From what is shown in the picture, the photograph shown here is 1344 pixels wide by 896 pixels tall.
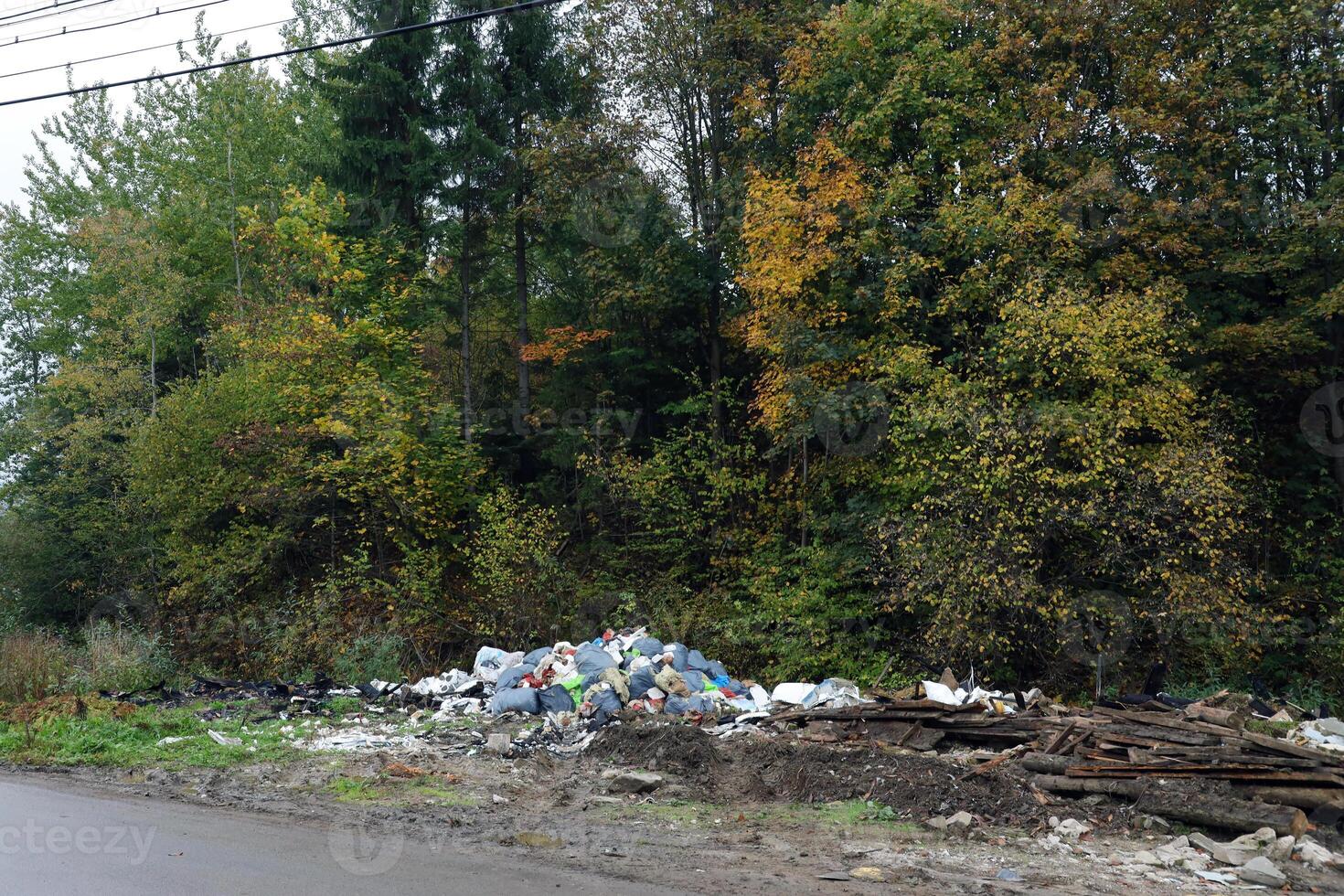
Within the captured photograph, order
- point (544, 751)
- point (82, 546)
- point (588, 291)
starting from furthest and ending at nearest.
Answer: point (82, 546), point (588, 291), point (544, 751)

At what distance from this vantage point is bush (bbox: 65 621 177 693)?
1645 centimetres

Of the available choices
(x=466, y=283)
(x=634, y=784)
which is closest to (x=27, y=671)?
(x=634, y=784)

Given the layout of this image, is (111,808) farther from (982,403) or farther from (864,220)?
(864,220)

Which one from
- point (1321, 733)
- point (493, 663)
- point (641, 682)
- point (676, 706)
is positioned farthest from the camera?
point (493, 663)

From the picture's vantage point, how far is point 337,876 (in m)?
6.35

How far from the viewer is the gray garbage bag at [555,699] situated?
13.0 metres

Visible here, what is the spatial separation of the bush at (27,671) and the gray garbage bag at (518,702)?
24.4 feet

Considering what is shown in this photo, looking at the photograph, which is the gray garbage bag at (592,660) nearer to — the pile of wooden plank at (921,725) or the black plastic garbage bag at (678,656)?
the black plastic garbage bag at (678,656)

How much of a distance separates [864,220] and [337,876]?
13.8 metres

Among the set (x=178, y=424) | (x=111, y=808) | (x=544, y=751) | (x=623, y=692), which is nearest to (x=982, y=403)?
(x=623, y=692)
